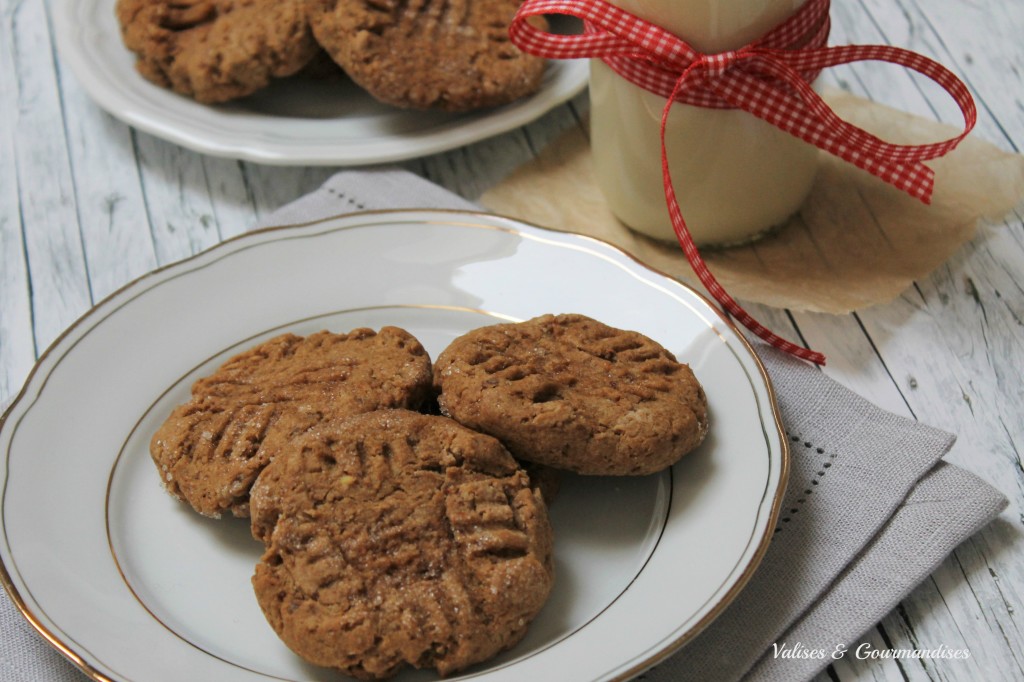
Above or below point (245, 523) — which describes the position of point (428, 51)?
above

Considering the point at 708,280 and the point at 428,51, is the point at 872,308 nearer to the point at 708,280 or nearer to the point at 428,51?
the point at 708,280

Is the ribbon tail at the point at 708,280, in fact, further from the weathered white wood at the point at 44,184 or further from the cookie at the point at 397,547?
the weathered white wood at the point at 44,184

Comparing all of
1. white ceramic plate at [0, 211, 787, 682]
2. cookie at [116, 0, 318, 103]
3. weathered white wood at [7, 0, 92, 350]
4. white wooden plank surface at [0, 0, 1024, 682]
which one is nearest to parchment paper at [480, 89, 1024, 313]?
white wooden plank surface at [0, 0, 1024, 682]

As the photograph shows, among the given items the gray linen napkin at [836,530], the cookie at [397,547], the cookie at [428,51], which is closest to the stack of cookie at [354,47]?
the cookie at [428,51]

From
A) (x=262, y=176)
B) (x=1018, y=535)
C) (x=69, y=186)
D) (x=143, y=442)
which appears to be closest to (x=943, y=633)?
(x=1018, y=535)

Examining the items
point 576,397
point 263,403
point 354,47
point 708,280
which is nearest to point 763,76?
point 708,280

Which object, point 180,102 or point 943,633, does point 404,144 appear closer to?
point 180,102
